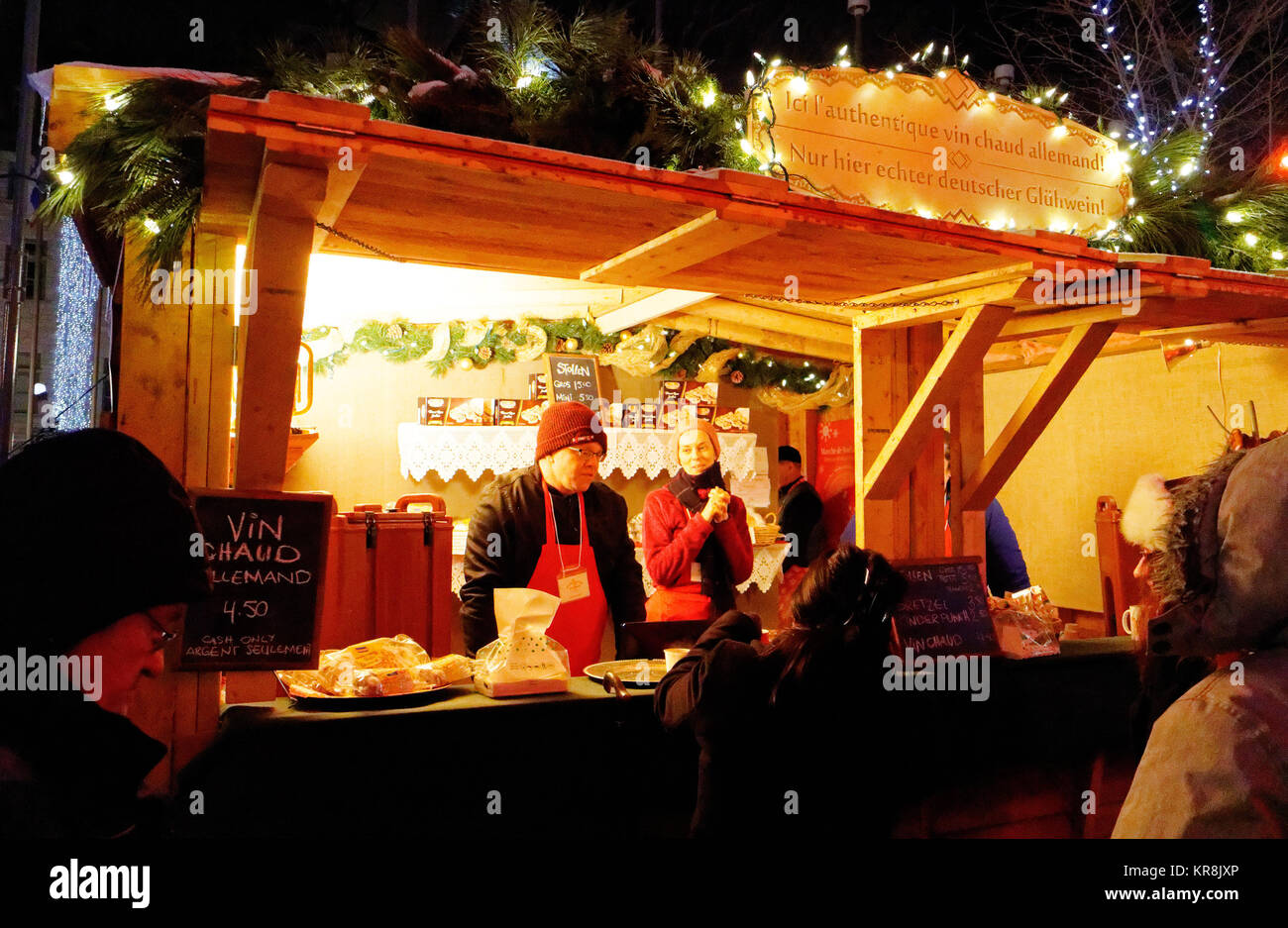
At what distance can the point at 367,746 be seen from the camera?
2.64m

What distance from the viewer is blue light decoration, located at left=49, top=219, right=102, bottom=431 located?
17.7 ft

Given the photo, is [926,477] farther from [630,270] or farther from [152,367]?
[152,367]

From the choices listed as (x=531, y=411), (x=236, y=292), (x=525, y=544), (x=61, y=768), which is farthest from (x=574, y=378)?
(x=61, y=768)

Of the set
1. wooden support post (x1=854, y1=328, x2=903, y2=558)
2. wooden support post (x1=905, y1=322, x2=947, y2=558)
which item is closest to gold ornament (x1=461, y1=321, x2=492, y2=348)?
wooden support post (x1=854, y1=328, x2=903, y2=558)

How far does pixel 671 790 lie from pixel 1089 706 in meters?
1.79

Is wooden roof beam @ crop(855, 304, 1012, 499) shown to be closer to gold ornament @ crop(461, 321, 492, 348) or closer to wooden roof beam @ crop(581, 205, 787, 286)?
wooden roof beam @ crop(581, 205, 787, 286)

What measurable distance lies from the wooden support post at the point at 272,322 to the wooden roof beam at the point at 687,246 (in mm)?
1156

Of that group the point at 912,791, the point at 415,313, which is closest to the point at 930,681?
the point at 912,791

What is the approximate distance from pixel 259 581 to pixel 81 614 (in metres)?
1.64

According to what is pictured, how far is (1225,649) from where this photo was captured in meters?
1.37

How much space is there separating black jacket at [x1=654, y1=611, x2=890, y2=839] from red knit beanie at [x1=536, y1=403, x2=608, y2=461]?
1.70 meters

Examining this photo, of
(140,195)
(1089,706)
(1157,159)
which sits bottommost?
(1089,706)

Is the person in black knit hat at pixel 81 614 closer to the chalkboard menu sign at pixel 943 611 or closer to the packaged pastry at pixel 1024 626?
the chalkboard menu sign at pixel 943 611
